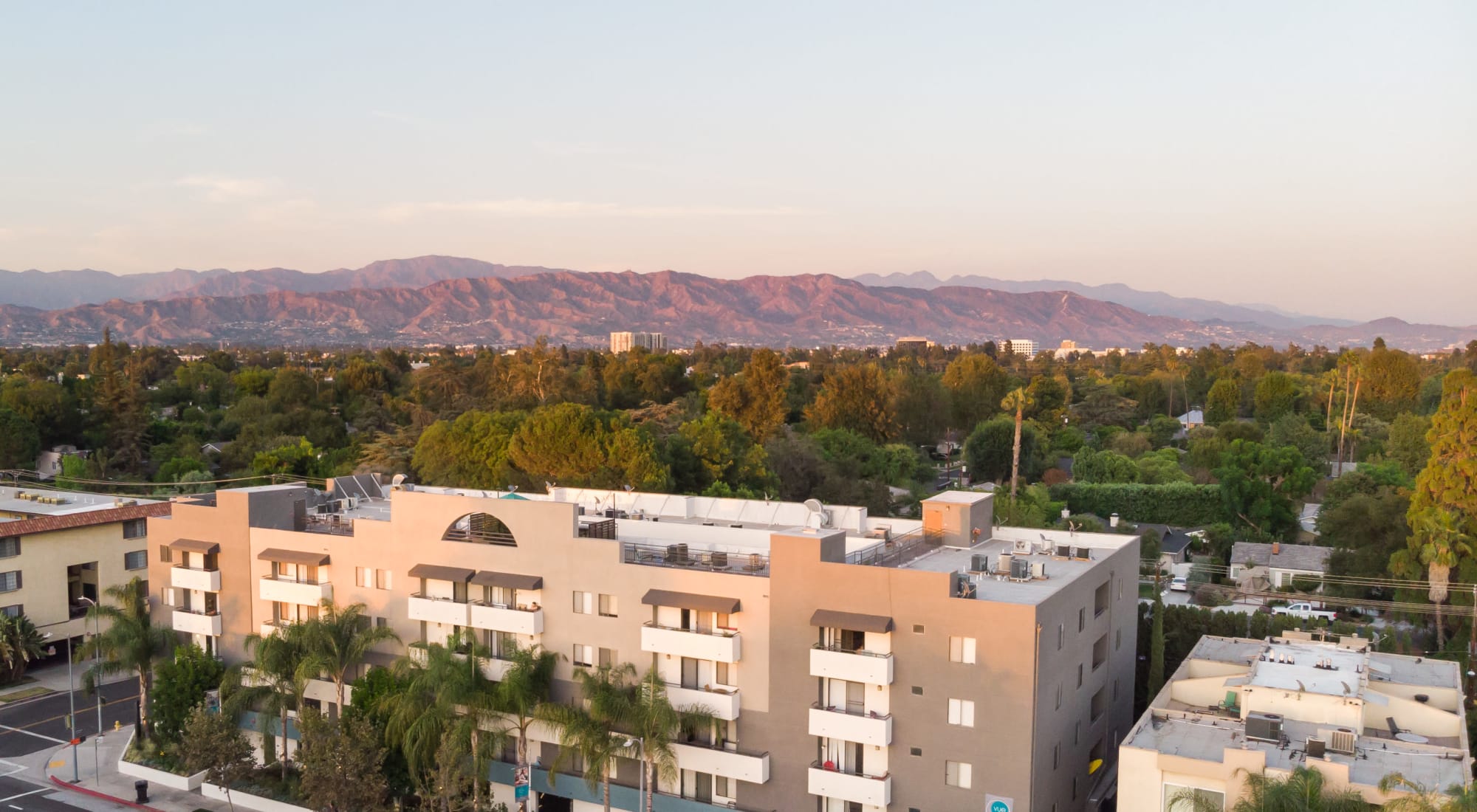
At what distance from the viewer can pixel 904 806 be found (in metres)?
29.8

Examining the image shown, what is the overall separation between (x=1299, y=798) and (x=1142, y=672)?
21.8m

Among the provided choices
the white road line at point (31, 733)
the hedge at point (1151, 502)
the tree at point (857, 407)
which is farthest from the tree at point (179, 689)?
the tree at point (857, 407)

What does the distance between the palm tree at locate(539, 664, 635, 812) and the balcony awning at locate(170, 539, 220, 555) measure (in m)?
18.2

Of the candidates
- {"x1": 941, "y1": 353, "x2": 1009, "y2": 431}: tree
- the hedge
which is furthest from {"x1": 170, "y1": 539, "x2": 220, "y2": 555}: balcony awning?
{"x1": 941, "y1": 353, "x2": 1009, "y2": 431}: tree

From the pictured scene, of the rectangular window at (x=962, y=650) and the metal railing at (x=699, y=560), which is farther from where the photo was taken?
the metal railing at (x=699, y=560)

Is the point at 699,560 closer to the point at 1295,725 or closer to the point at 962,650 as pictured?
the point at 962,650

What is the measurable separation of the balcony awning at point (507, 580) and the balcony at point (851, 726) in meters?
10.4

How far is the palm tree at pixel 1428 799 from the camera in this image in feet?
69.6

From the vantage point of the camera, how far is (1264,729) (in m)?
27.8

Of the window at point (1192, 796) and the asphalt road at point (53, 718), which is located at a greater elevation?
the window at point (1192, 796)

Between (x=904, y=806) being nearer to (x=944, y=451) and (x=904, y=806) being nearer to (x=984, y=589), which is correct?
(x=984, y=589)

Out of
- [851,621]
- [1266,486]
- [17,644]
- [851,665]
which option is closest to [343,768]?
[851,665]

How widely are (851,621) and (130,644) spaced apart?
3004 cm

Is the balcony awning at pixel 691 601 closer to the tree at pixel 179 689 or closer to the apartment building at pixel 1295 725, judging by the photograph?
the apartment building at pixel 1295 725
